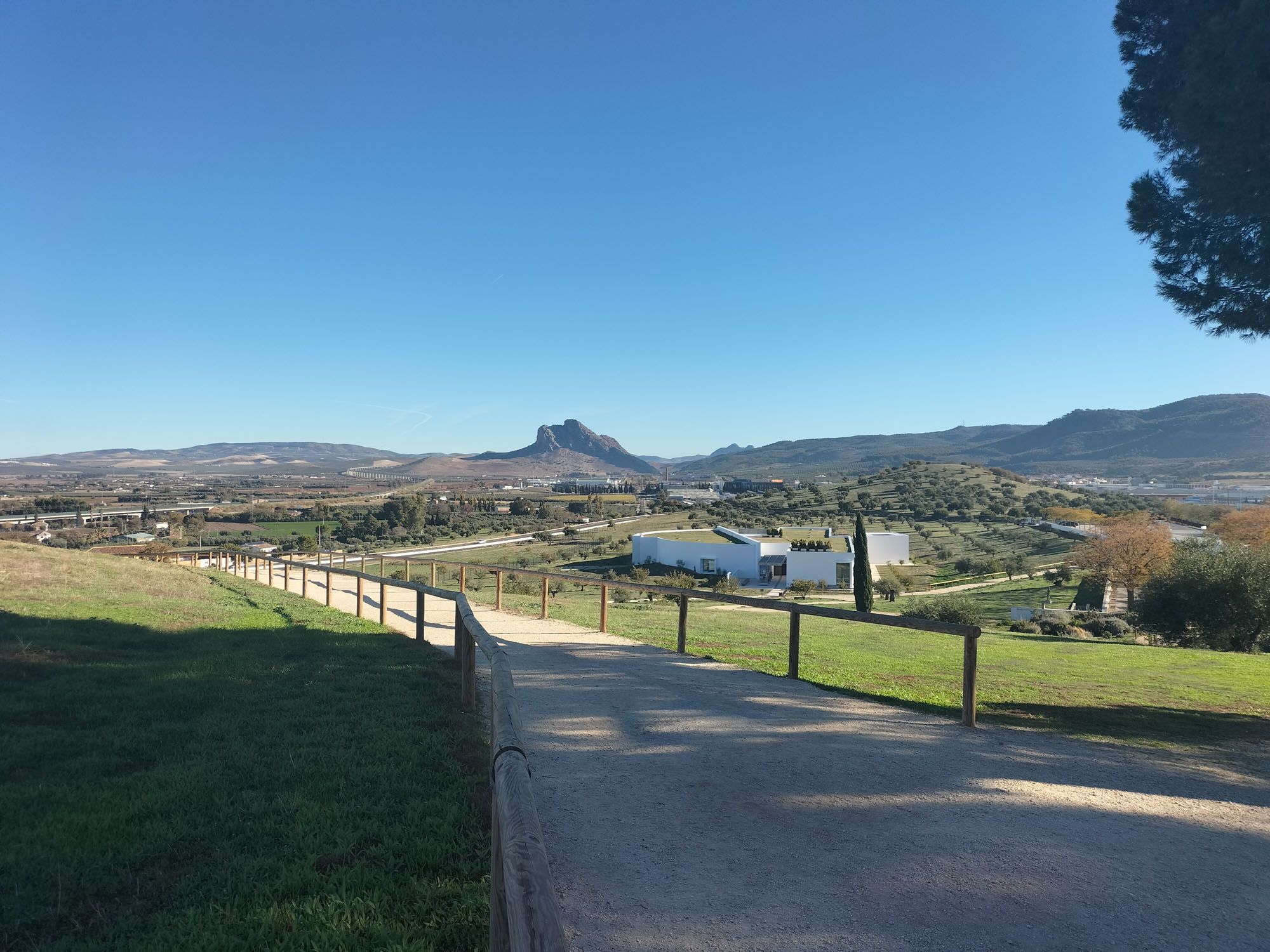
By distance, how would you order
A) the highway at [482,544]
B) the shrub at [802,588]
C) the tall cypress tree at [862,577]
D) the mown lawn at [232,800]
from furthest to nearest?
the shrub at [802,588], the highway at [482,544], the tall cypress tree at [862,577], the mown lawn at [232,800]

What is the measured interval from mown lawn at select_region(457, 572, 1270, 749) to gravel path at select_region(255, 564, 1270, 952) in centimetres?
115

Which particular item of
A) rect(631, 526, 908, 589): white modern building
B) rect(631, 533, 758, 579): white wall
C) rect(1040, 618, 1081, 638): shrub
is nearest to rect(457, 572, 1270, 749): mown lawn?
rect(1040, 618, 1081, 638): shrub

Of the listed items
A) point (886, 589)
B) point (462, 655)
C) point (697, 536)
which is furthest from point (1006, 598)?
point (462, 655)

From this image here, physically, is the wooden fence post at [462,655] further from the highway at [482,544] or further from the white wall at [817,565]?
the white wall at [817,565]

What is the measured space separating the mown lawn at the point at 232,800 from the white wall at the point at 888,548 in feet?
196

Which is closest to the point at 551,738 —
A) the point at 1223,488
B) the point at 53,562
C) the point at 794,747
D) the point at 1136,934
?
the point at 794,747

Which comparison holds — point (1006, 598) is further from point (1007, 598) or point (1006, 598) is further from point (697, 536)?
point (697, 536)

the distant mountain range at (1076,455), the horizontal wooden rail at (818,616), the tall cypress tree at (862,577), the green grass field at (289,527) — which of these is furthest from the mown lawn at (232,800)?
the distant mountain range at (1076,455)

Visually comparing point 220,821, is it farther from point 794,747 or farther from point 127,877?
point 794,747

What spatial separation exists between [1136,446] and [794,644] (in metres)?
173

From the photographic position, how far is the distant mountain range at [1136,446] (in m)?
130

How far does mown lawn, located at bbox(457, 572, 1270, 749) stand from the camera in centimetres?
707

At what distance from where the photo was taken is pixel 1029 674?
10.4 metres

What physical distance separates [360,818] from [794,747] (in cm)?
303
